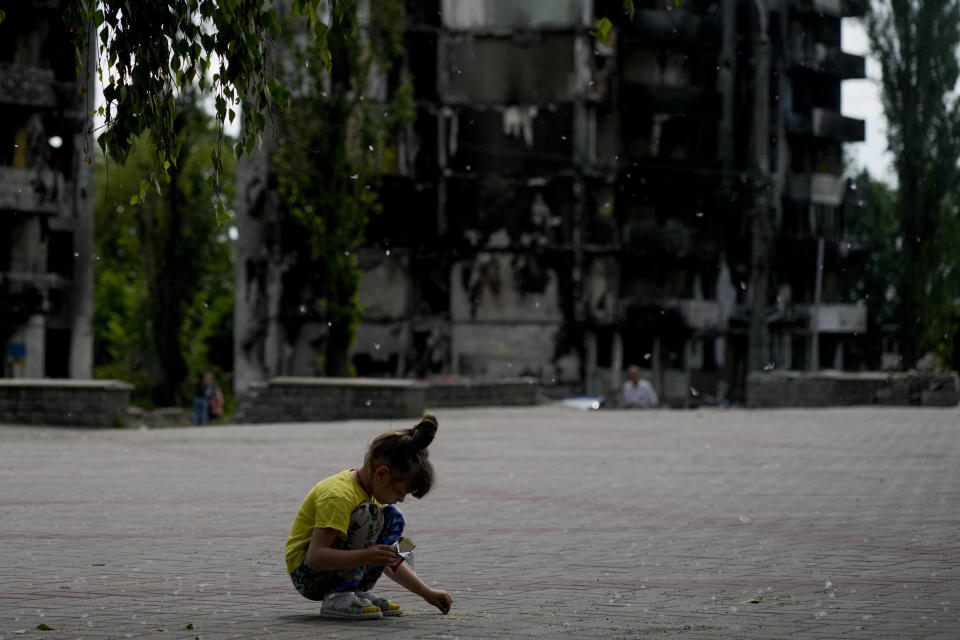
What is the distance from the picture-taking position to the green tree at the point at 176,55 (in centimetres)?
754

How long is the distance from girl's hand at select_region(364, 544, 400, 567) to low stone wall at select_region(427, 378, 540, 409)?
2935 centimetres

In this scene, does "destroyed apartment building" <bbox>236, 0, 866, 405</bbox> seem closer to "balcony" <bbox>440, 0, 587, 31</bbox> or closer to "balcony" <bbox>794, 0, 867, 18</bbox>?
"balcony" <bbox>440, 0, 587, 31</bbox>

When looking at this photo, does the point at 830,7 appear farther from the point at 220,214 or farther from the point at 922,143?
the point at 220,214

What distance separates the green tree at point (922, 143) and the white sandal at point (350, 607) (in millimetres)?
53136

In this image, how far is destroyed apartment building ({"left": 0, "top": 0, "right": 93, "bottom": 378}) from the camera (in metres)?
47.1

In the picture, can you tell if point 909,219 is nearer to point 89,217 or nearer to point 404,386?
point 89,217

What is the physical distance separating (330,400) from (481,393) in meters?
8.07

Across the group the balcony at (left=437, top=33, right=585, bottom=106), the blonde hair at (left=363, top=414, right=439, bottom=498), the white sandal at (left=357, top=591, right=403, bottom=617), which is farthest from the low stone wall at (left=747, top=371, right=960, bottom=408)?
the blonde hair at (left=363, top=414, right=439, bottom=498)

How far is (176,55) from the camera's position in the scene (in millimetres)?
7629

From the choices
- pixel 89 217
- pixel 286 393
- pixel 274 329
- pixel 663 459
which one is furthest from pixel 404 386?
pixel 274 329

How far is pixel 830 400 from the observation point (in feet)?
137

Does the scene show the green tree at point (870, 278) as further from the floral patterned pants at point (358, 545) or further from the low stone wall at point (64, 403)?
the floral patterned pants at point (358, 545)

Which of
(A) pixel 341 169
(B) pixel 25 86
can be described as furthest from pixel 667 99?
(B) pixel 25 86

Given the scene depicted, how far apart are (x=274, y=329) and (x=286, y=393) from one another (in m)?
30.8
